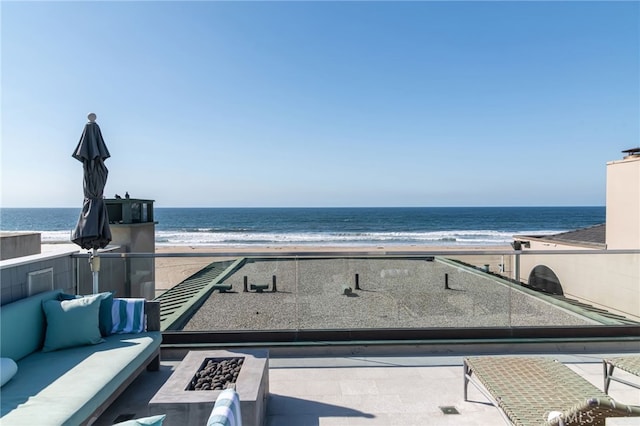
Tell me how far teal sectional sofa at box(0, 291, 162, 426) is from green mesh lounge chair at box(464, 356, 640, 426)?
89.0 inches

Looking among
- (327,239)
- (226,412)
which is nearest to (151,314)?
(226,412)

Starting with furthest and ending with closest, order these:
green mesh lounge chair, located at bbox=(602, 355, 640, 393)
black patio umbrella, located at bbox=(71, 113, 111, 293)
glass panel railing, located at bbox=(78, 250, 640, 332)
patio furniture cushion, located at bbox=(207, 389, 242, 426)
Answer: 1. glass panel railing, located at bbox=(78, 250, 640, 332)
2. black patio umbrella, located at bbox=(71, 113, 111, 293)
3. green mesh lounge chair, located at bbox=(602, 355, 640, 393)
4. patio furniture cushion, located at bbox=(207, 389, 242, 426)

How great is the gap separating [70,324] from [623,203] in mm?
8098

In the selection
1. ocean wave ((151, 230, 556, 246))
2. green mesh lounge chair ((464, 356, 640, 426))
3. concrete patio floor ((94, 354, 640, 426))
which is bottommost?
ocean wave ((151, 230, 556, 246))

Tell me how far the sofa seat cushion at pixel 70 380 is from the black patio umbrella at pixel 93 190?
1207 millimetres

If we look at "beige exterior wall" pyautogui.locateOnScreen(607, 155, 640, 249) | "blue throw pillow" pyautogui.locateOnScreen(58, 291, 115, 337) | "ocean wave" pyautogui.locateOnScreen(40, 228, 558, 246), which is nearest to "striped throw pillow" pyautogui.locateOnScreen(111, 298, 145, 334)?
"blue throw pillow" pyautogui.locateOnScreen(58, 291, 115, 337)

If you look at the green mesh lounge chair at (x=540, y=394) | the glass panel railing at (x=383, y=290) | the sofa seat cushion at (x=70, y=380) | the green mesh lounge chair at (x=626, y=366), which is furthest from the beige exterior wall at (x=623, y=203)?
the sofa seat cushion at (x=70, y=380)

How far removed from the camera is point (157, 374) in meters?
3.09

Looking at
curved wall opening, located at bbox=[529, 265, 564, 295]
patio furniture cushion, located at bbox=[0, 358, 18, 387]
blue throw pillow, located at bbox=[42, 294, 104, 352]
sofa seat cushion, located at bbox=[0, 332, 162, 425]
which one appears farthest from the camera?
curved wall opening, located at bbox=[529, 265, 564, 295]

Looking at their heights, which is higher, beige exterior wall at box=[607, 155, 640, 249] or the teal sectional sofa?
beige exterior wall at box=[607, 155, 640, 249]

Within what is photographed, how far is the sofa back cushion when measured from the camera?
237 centimetres

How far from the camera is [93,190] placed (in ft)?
11.8

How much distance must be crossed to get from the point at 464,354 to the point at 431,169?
39.4m

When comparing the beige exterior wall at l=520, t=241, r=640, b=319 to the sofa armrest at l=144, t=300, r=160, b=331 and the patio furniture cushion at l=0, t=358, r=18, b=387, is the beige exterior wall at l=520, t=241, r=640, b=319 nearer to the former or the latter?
the sofa armrest at l=144, t=300, r=160, b=331
